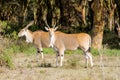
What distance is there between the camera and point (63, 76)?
12.6 metres

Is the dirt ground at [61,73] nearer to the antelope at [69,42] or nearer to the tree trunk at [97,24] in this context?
the antelope at [69,42]

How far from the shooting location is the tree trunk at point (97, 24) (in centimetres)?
2188

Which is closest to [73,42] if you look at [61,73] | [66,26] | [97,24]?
[61,73]

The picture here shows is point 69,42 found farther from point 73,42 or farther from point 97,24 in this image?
point 97,24

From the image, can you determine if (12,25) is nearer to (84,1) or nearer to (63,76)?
(84,1)

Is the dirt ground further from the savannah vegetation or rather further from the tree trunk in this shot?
the tree trunk

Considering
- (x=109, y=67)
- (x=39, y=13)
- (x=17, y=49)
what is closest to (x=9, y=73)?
(x=109, y=67)

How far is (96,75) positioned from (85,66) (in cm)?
286

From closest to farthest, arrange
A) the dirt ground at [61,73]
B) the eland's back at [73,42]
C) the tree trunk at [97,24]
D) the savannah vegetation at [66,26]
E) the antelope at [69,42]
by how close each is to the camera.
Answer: the dirt ground at [61,73]
the savannah vegetation at [66,26]
the antelope at [69,42]
the eland's back at [73,42]
the tree trunk at [97,24]

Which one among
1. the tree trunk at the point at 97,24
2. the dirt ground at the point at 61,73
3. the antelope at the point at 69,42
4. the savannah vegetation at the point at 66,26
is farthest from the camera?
the tree trunk at the point at 97,24

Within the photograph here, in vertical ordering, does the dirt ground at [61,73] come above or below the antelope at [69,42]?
below

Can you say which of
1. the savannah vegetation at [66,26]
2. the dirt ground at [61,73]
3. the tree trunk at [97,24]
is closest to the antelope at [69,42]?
the savannah vegetation at [66,26]

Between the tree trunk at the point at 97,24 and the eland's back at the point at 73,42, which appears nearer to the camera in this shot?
the eland's back at the point at 73,42

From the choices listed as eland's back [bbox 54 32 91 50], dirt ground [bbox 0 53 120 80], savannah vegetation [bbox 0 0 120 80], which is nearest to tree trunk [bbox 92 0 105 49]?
savannah vegetation [bbox 0 0 120 80]
